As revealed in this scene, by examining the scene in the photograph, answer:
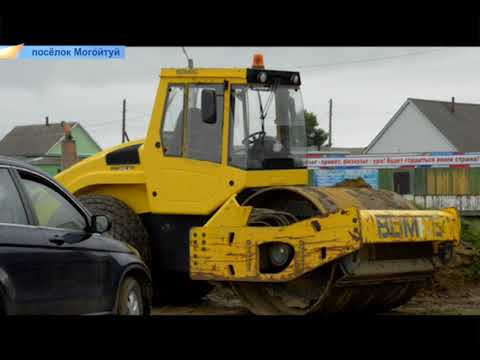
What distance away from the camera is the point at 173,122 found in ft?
44.8

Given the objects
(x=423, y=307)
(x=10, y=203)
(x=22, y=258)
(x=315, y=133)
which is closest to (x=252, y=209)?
(x=423, y=307)

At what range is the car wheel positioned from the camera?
9250 millimetres

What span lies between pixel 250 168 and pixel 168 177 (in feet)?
3.78

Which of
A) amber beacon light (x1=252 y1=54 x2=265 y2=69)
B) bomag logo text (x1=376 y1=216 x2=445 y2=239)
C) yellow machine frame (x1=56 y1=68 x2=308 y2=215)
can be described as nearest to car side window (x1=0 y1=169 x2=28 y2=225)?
bomag logo text (x1=376 y1=216 x2=445 y2=239)

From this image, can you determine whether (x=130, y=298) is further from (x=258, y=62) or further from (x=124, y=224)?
(x=258, y=62)

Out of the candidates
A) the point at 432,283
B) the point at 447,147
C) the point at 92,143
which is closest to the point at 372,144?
the point at 447,147

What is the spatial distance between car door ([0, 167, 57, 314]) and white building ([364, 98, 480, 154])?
5911 cm

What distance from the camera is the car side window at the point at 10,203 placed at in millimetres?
Result: 7805

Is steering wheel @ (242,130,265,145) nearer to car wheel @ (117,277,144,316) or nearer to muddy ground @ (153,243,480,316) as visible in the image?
muddy ground @ (153,243,480,316)

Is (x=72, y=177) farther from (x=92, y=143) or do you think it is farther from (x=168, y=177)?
(x=92, y=143)

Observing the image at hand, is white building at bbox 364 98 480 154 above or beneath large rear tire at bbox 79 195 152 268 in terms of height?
above

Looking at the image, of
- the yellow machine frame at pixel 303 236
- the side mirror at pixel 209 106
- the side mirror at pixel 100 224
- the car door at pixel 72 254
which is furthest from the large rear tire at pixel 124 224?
the side mirror at pixel 100 224

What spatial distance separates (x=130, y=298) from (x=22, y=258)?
2017 millimetres

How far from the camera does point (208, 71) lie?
44.2 ft
